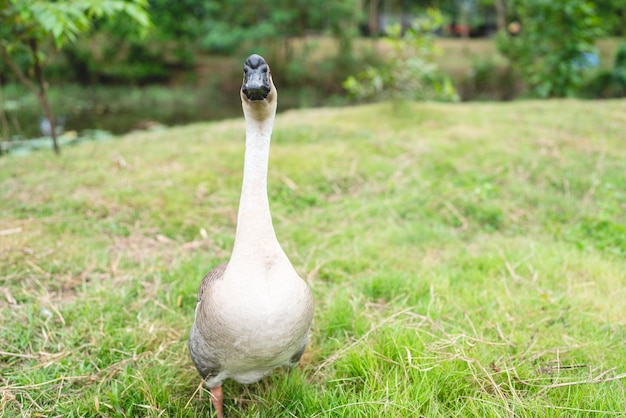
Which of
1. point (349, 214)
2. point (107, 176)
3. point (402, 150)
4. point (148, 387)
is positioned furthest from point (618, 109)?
point (148, 387)

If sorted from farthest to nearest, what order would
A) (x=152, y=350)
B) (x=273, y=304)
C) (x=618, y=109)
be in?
(x=618, y=109)
(x=152, y=350)
(x=273, y=304)

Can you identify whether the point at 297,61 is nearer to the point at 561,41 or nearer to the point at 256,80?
the point at 561,41

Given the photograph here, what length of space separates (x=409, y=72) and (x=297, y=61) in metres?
11.3

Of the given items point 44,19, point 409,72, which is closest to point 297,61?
point 409,72

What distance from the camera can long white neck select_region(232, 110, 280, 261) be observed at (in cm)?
172

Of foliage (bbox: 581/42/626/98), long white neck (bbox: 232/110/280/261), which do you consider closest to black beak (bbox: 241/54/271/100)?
long white neck (bbox: 232/110/280/261)

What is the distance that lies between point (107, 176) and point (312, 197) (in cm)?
208

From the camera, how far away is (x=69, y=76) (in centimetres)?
1930

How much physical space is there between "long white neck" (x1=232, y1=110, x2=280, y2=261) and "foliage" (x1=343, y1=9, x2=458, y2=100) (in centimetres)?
552

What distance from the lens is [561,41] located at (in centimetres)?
922

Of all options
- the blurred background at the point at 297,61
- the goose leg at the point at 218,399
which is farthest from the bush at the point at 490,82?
the goose leg at the point at 218,399

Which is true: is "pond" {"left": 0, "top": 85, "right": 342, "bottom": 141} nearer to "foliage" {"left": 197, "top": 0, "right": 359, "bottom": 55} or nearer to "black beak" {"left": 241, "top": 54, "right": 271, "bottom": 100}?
"foliage" {"left": 197, "top": 0, "right": 359, "bottom": 55}

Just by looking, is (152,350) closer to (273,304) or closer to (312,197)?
(273,304)

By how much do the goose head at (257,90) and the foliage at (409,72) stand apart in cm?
554
